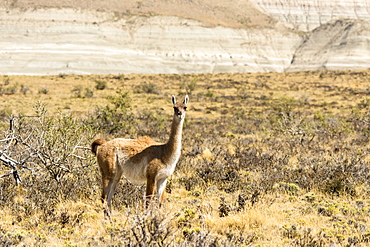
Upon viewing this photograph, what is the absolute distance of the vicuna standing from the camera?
560cm

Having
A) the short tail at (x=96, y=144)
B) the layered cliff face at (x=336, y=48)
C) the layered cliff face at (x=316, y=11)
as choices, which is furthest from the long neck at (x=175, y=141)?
the layered cliff face at (x=316, y=11)

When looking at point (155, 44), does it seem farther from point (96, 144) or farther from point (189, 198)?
point (96, 144)

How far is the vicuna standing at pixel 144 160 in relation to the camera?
560 cm

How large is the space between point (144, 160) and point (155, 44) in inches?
3965

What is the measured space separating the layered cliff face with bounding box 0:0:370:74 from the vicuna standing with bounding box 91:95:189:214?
78921 mm

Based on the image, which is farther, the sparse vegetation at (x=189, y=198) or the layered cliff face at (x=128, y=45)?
the layered cliff face at (x=128, y=45)

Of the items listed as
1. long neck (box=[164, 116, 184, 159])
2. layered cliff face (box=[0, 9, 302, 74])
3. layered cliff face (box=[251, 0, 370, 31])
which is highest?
layered cliff face (box=[251, 0, 370, 31])

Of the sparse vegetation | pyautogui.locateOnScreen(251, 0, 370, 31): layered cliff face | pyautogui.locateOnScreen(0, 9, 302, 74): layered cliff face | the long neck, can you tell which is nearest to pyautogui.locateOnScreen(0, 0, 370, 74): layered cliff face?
pyautogui.locateOnScreen(0, 9, 302, 74): layered cliff face

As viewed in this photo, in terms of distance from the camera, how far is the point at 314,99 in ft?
125

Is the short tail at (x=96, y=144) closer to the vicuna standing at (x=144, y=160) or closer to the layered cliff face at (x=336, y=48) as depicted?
the vicuna standing at (x=144, y=160)

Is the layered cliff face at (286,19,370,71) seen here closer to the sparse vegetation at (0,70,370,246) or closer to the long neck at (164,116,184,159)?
the sparse vegetation at (0,70,370,246)

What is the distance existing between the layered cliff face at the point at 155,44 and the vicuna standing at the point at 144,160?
78.9 meters

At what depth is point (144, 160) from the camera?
5762 millimetres

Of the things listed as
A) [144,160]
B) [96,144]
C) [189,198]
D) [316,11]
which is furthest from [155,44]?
[144,160]
